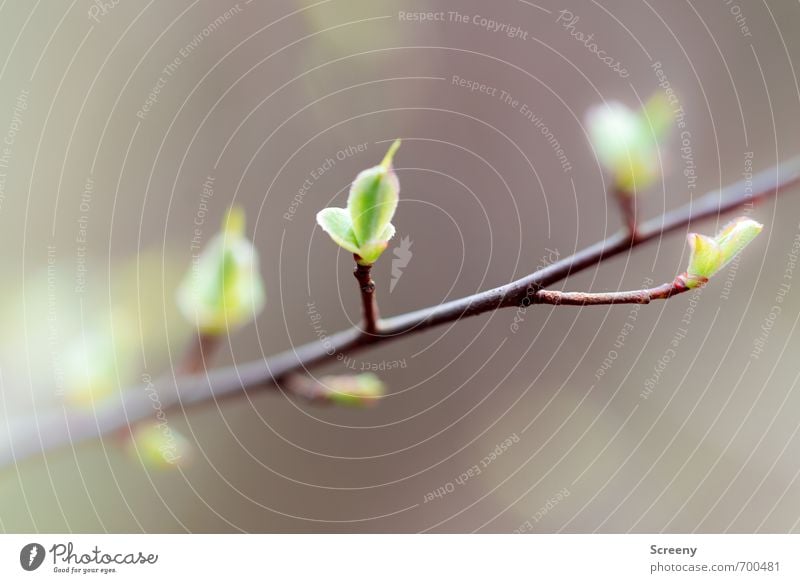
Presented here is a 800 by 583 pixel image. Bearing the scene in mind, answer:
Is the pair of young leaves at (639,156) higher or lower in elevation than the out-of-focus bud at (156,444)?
higher

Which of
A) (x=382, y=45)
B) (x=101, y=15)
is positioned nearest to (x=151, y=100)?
(x=101, y=15)

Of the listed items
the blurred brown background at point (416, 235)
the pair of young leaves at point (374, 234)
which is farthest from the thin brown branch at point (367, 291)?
the blurred brown background at point (416, 235)

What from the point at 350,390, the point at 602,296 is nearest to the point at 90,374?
the point at 350,390

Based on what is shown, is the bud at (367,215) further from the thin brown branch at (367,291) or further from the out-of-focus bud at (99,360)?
the out-of-focus bud at (99,360)

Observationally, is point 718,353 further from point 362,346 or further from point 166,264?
point 166,264

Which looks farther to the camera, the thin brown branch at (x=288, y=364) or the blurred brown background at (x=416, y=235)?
the blurred brown background at (x=416, y=235)

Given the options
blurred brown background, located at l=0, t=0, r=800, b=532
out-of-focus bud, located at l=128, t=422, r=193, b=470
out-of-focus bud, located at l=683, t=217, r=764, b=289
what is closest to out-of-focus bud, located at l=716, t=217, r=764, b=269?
out-of-focus bud, located at l=683, t=217, r=764, b=289
